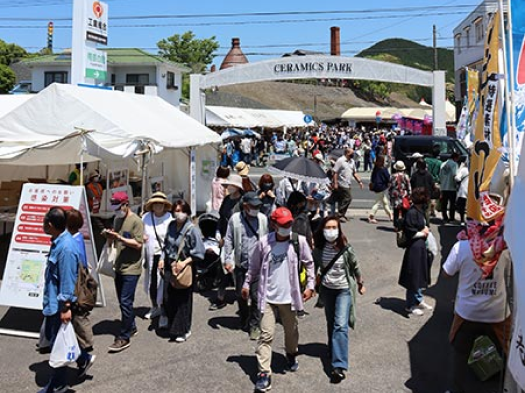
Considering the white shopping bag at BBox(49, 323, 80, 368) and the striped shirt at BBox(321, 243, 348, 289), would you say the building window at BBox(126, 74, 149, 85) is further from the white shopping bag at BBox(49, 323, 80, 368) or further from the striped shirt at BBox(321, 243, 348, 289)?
the white shopping bag at BBox(49, 323, 80, 368)

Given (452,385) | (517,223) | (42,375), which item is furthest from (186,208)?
(517,223)

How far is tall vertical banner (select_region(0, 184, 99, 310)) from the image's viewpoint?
6176 millimetres

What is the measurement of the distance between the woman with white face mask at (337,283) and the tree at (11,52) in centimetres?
5263

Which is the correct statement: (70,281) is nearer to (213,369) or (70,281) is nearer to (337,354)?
(213,369)

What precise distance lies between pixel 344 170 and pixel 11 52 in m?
49.8

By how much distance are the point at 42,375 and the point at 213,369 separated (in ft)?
5.52

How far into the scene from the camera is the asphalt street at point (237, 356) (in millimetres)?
5023

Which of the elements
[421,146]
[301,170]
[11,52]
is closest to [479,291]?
[301,170]

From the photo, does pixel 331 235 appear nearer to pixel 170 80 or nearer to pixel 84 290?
pixel 84 290

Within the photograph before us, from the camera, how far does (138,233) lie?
5906 millimetres

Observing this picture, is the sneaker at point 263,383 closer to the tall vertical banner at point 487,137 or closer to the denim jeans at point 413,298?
the tall vertical banner at point 487,137

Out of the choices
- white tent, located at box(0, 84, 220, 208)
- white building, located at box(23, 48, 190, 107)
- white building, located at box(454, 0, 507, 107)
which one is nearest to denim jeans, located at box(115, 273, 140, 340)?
white tent, located at box(0, 84, 220, 208)

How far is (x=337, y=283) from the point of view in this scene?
5195 millimetres

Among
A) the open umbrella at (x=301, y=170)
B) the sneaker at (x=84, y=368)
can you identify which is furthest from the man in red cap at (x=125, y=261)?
the open umbrella at (x=301, y=170)
